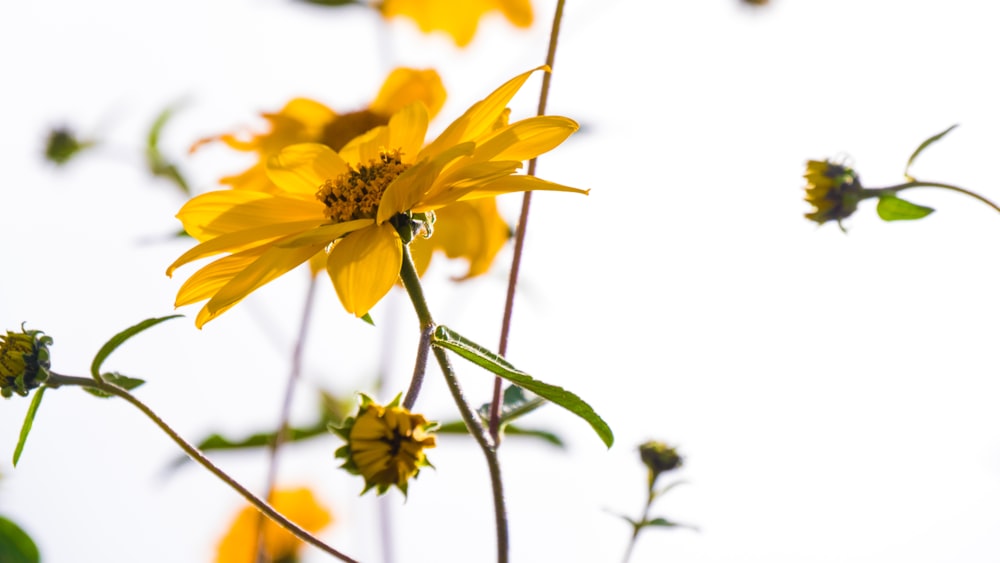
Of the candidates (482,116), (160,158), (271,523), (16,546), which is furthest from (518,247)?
(271,523)

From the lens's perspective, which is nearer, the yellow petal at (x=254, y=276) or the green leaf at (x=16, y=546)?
the yellow petal at (x=254, y=276)

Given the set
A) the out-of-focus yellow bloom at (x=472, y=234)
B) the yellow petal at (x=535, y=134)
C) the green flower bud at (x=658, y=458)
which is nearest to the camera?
the yellow petal at (x=535, y=134)

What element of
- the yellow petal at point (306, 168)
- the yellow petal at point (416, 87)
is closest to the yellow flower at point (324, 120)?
the yellow petal at point (416, 87)

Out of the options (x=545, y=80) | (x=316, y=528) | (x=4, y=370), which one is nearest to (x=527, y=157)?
(x=545, y=80)

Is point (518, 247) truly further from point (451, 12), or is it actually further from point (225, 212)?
point (451, 12)

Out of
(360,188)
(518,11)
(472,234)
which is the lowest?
(360,188)

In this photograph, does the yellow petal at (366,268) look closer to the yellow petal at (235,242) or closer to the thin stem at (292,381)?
the yellow petal at (235,242)
